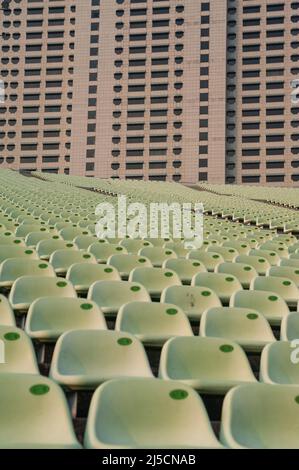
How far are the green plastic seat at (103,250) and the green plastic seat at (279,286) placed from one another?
2.16 meters

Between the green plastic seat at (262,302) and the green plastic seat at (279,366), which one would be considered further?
the green plastic seat at (262,302)

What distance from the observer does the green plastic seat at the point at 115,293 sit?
497cm

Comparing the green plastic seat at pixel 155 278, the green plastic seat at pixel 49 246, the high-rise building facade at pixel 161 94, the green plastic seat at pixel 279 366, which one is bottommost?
the green plastic seat at pixel 279 366

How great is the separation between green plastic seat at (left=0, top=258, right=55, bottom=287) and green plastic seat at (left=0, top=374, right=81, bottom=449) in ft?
9.72

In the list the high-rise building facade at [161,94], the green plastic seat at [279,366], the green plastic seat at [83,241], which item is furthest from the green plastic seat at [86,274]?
the high-rise building facade at [161,94]

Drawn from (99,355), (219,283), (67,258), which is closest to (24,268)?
(67,258)

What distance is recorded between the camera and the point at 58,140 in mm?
59344

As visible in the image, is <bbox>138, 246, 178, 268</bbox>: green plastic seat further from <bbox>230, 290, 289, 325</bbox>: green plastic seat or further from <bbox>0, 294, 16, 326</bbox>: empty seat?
<bbox>0, 294, 16, 326</bbox>: empty seat

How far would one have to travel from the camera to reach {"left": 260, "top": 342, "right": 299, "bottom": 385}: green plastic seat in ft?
11.5

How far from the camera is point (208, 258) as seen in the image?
7340mm

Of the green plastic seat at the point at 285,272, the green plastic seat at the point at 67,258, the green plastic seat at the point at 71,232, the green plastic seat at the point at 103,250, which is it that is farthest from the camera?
the green plastic seat at the point at 71,232

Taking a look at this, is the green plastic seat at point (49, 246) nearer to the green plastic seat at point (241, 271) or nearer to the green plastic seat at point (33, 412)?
the green plastic seat at point (241, 271)

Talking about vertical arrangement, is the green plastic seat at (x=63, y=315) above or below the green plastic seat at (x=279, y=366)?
above

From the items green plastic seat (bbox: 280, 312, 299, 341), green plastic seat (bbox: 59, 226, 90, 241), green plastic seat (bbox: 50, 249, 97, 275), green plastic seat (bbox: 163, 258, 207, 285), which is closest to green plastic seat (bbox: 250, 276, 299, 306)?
green plastic seat (bbox: 163, 258, 207, 285)
